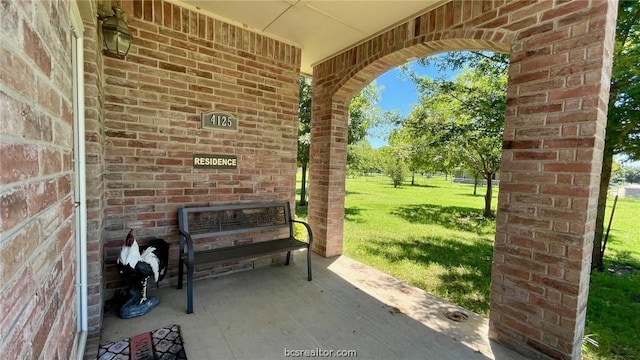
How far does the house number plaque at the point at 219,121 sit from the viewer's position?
3.06m

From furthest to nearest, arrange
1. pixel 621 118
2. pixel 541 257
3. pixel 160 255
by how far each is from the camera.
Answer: pixel 621 118 < pixel 160 255 < pixel 541 257

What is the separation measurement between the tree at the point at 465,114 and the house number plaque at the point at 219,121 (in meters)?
3.67

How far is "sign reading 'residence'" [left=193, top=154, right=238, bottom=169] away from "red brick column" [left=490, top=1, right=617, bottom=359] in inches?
106

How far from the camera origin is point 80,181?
1859 millimetres

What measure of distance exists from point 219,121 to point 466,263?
3932 millimetres

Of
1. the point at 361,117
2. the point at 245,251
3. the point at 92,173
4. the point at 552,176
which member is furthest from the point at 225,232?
the point at 361,117

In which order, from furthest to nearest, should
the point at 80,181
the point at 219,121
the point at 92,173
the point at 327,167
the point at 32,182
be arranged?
1. the point at 327,167
2. the point at 219,121
3. the point at 92,173
4. the point at 80,181
5. the point at 32,182

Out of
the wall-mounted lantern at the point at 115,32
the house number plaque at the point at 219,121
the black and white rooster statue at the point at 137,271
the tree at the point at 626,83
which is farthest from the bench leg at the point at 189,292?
the tree at the point at 626,83

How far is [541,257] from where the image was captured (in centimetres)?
198

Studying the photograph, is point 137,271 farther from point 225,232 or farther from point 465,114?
point 465,114

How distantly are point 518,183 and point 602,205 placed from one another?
→ 3024 millimetres

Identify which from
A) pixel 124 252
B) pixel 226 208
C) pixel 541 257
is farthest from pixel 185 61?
pixel 541 257

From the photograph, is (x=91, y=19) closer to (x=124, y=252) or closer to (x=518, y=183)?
(x=124, y=252)

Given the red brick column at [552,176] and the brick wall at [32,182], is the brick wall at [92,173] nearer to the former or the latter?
the brick wall at [32,182]
